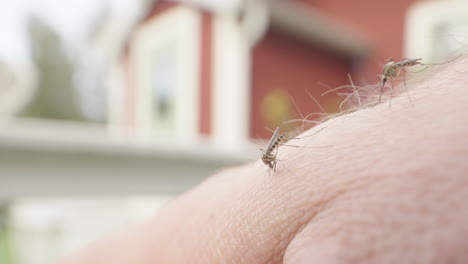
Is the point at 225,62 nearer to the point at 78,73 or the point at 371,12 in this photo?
the point at 371,12

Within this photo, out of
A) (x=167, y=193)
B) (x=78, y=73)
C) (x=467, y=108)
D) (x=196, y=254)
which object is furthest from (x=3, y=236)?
(x=78, y=73)

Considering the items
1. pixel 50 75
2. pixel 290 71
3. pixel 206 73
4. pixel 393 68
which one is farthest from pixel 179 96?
pixel 50 75

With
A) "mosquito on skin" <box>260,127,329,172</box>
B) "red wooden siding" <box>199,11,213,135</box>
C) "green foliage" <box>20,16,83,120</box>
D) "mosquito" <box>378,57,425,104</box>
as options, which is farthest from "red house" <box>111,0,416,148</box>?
"green foliage" <box>20,16,83,120</box>

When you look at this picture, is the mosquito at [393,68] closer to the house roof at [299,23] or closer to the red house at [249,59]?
the red house at [249,59]

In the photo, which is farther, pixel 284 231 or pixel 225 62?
pixel 225 62

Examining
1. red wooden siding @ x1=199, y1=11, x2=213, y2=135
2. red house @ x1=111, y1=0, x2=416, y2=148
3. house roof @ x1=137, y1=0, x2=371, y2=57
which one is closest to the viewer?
house roof @ x1=137, y1=0, x2=371, y2=57

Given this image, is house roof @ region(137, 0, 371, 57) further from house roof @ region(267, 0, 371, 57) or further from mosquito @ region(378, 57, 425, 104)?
mosquito @ region(378, 57, 425, 104)

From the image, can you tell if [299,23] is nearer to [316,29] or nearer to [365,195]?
[316,29]

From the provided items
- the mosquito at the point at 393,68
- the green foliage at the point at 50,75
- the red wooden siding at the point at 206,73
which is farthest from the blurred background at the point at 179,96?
the green foliage at the point at 50,75
